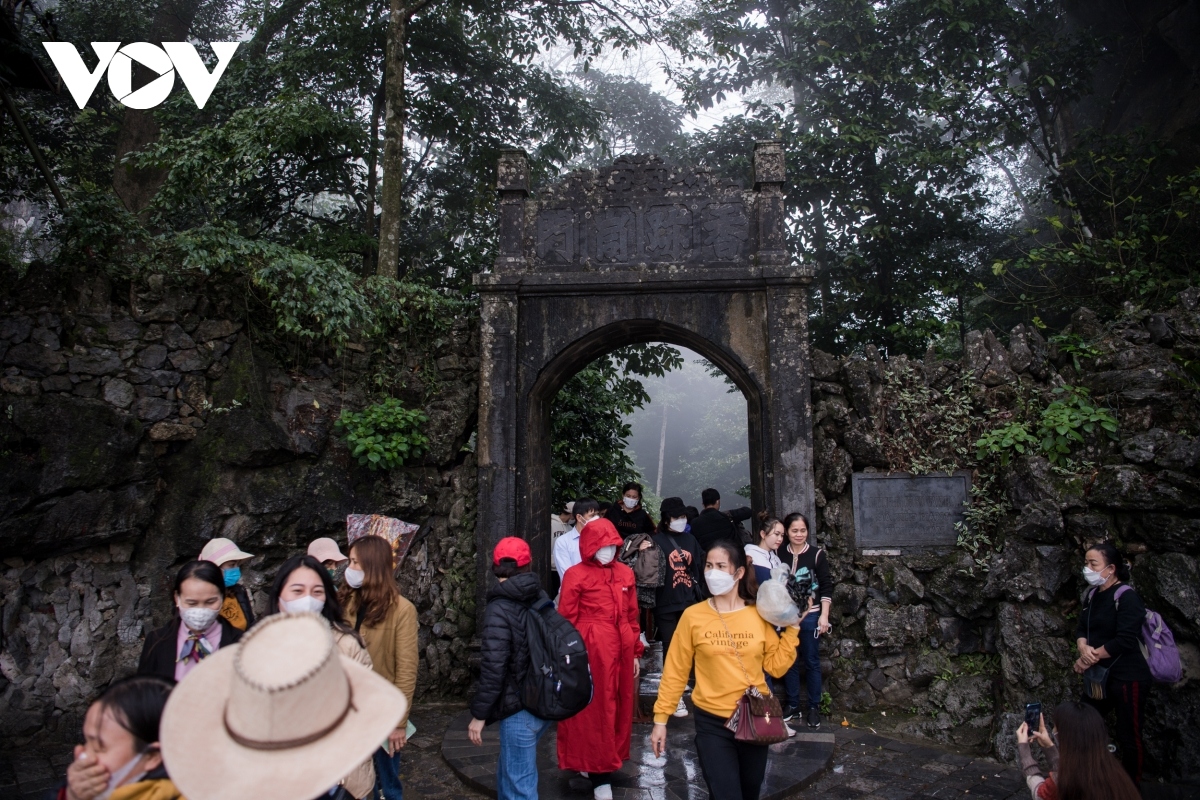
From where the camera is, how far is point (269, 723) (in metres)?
2.09

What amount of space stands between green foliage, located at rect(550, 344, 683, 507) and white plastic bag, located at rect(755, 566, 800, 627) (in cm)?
711

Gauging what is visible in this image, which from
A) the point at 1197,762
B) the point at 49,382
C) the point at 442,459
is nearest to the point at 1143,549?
the point at 1197,762

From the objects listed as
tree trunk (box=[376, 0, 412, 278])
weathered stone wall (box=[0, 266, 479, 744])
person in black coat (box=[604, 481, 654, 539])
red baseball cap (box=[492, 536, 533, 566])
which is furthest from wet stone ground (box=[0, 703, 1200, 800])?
tree trunk (box=[376, 0, 412, 278])

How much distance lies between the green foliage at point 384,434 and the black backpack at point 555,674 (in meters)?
4.25

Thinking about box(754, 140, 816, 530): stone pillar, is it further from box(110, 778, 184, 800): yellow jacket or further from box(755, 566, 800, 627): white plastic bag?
box(110, 778, 184, 800): yellow jacket

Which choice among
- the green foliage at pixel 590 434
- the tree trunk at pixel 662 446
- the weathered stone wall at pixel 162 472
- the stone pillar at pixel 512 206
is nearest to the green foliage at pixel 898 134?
the green foliage at pixel 590 434

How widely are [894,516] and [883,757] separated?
225cm

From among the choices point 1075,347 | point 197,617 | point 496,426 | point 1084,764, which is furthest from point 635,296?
point 1084,764

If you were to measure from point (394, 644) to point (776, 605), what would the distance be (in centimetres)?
202

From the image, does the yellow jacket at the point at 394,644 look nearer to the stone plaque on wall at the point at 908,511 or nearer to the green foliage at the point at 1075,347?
the stone plaque on wall at the point at 908,511

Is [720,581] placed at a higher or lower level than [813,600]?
higher

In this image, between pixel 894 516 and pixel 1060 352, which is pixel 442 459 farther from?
pixel 1060 352

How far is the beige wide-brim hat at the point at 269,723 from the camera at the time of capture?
206 centimetres

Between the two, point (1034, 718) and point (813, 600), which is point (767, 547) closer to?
point (813, 600)
